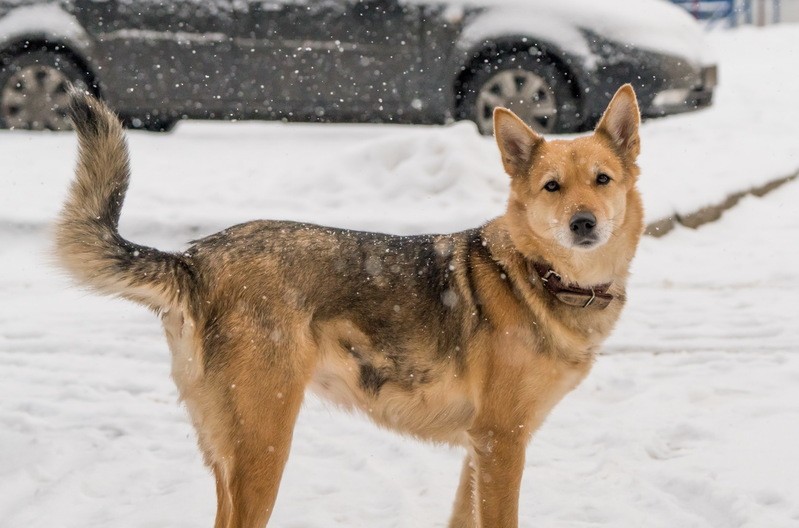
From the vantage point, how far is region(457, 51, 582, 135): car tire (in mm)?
8438

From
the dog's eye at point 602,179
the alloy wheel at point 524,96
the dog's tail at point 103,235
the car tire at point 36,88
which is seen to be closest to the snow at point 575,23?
the alloy wheel at point 524,96

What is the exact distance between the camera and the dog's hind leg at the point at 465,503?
3807 mm

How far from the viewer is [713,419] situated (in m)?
4.69

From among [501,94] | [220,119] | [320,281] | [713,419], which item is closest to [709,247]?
[501,94]

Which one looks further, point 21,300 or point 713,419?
point 21,300

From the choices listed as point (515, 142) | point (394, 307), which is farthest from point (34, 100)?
point (394, 307)

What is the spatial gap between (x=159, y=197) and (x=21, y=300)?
164 cm

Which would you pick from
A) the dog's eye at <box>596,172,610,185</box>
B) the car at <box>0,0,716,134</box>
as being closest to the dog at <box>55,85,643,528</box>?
the dog's eye at <box>596,172,610,185</box>

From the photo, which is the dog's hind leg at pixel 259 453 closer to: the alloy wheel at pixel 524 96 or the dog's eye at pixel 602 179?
the dog's eye at pixel 602 179

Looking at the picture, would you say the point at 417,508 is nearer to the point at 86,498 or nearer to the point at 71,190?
the point at 86,498

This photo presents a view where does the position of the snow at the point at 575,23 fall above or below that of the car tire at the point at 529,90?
above

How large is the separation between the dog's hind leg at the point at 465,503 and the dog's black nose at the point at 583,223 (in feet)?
3.32

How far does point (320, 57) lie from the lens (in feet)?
27.8

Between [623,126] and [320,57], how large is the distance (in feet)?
16.7
